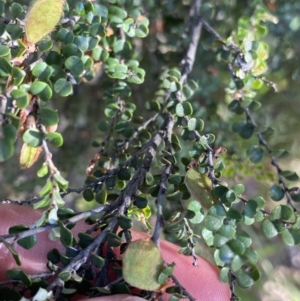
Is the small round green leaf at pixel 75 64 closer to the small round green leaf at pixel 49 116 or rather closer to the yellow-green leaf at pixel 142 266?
the small round green leaf at pixel 49 116

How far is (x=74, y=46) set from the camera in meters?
0.57

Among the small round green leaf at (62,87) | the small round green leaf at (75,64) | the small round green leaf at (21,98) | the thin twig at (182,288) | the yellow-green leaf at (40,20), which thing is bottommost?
the thin twig at (182,288)

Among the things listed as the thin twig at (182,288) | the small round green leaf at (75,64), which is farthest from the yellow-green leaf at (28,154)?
the thin twig at (182,288)

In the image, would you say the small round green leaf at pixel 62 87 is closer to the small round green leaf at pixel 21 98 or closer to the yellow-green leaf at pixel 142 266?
the small round green leaf at pixel 21 98

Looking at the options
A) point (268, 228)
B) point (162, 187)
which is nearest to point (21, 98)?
point (162, 187)

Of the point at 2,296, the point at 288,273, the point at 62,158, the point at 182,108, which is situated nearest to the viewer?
the point at 2,296

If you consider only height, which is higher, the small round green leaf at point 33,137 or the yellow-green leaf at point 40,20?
the yellow-green leaf at point 40,20

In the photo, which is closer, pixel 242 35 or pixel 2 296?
pixel 2 296

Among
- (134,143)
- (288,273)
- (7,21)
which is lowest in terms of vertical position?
(288,273)

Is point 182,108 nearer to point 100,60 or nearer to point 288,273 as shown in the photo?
point 100,60

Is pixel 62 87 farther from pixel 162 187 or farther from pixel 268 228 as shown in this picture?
pixel 268 228

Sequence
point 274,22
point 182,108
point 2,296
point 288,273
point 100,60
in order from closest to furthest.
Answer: point 2,296 → point 182,108 → point 100,60 → point 274,22 → point 288,273

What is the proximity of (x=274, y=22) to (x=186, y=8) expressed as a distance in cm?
19

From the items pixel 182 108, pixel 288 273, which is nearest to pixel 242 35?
pixel 182 108
